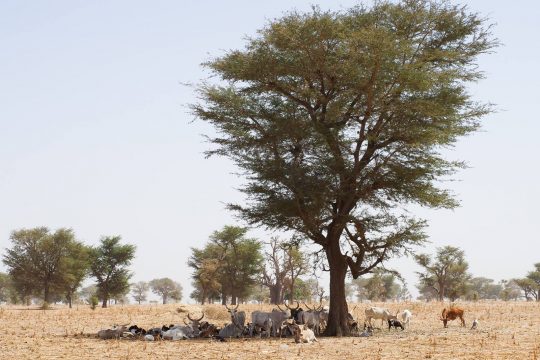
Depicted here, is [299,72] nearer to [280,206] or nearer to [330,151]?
[330,151]

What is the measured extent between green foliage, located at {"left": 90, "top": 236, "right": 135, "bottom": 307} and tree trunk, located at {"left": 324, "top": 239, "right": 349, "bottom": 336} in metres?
49.3

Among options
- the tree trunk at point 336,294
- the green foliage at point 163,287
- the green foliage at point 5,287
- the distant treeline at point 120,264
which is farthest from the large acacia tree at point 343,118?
the green foliage at point 163,287

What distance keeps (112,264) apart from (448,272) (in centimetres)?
4415

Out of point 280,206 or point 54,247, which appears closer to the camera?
point 280,206

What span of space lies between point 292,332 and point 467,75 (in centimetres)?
1317

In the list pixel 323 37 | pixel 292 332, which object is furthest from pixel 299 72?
pixel 292 332

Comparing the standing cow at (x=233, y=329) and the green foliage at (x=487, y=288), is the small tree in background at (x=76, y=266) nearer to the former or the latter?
the standing cow at (x=233, y=329)

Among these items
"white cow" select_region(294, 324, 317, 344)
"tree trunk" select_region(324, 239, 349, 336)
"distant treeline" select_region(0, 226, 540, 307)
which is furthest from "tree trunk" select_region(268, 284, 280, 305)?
"white cow" select_region(294, 324, 317, 344)

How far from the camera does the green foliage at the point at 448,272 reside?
3354 inches

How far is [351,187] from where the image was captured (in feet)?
86.3

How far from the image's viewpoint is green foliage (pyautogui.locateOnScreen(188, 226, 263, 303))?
75.1 meters

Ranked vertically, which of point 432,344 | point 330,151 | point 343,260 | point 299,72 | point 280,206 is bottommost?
point 432,344

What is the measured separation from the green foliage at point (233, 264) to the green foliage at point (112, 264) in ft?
28.0

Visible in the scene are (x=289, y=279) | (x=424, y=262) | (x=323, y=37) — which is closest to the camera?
(x=323, y=37)
